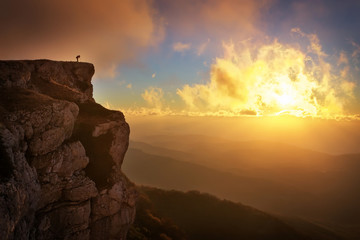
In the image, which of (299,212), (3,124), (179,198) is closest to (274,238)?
(179,198)

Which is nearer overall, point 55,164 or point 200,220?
point 55,164

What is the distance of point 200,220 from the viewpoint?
53562 millimetres

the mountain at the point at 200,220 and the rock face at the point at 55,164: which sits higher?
the rock face at the point at 55,164

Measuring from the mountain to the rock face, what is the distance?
13.7 metres

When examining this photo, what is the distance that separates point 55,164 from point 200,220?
136 ft

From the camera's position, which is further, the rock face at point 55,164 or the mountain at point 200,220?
the mountain at point 200,220

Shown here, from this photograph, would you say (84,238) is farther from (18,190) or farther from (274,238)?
(274,238)

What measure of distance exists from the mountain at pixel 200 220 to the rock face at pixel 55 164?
1367 centimetres

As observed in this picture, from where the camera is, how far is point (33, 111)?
21.2 m

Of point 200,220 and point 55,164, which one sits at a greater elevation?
point 55,164

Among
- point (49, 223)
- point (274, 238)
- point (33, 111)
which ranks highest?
point (33, 111)

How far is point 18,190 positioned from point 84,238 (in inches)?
449

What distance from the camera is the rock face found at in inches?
653

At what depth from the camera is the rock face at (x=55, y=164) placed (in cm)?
1658
